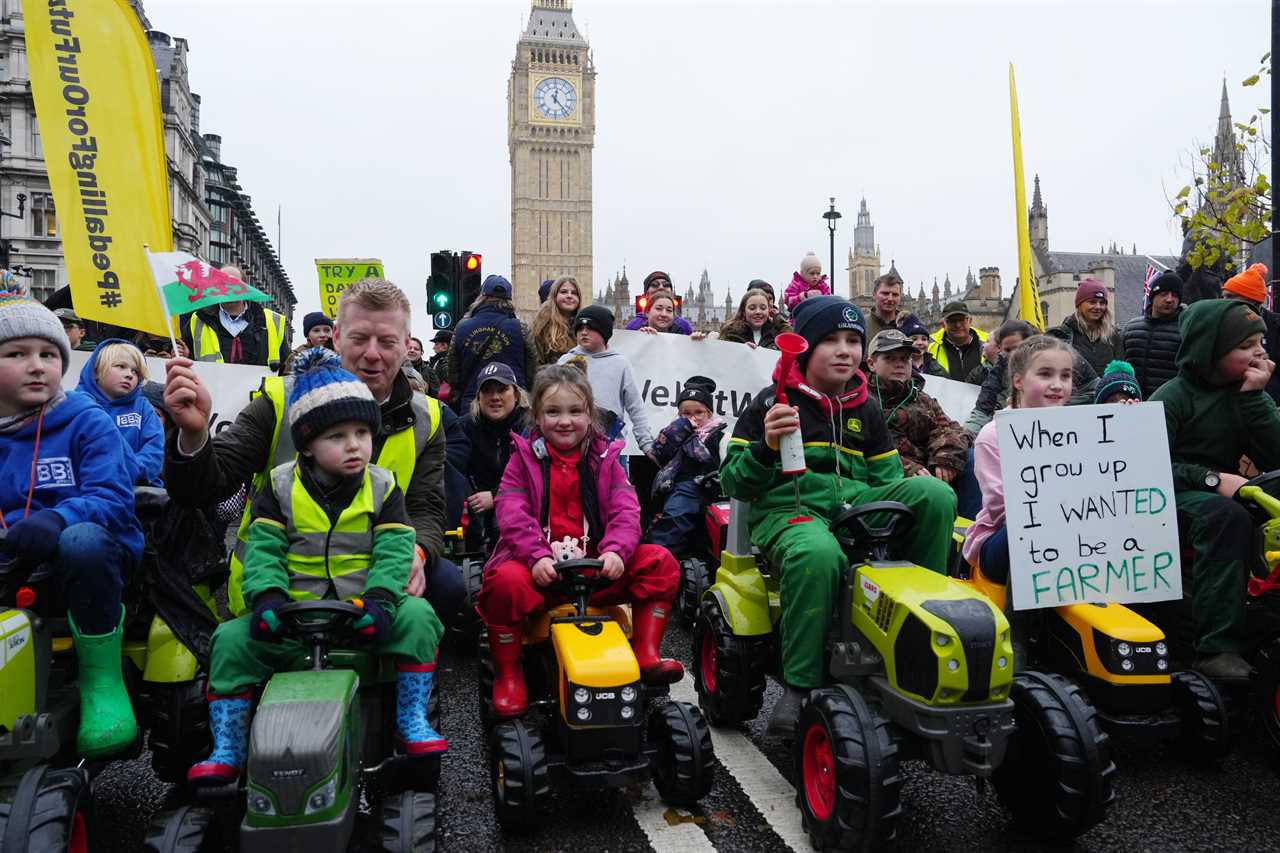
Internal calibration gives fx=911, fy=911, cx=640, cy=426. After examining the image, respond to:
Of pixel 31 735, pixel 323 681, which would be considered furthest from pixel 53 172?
pixel 323 681

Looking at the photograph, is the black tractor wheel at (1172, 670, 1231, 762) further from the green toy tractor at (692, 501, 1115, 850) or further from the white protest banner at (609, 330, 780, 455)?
the white protest banner at (609, 330, 780, 455)

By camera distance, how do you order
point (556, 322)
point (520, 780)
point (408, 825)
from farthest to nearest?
point (556, 322) → point (520, 780) → point (408, 825)

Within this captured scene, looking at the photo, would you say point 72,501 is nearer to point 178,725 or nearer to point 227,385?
point 178,725

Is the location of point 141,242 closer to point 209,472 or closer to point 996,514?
point 209,472

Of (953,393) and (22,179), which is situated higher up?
(22,179)

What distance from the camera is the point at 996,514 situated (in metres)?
4.11

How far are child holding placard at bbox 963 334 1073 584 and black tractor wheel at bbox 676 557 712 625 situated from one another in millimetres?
1864

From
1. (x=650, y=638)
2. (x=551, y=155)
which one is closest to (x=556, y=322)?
(x=650, y=638)

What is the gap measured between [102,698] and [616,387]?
419 centimetres

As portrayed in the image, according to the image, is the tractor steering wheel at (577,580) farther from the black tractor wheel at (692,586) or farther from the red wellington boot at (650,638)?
the black tractor wheel at (692,586)

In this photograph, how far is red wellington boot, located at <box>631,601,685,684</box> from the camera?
150 inches

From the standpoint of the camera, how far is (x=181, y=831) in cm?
263

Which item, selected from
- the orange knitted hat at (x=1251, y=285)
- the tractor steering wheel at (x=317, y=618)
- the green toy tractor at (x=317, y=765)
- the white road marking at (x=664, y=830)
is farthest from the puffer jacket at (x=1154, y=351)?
the tractor steering wheel at (x=317, y=618)

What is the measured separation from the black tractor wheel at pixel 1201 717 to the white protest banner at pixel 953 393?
486 cm
